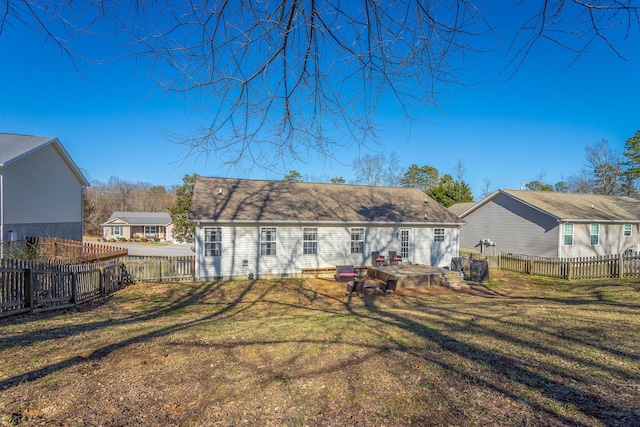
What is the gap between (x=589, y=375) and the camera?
4277 millimetres

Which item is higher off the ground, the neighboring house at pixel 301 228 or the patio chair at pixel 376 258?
the neighboring house at pixel 301 228

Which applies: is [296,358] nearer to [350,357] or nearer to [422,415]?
[350,357]

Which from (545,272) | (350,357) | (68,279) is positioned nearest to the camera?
(350,357)

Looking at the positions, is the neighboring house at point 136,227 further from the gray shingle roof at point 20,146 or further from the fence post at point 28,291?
the fence post at point 28,291

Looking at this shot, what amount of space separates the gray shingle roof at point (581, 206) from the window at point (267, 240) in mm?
18059

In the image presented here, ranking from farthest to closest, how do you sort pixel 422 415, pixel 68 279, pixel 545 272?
1. pixel 545 272
2. pixel 68 279
3. pixel 422 415

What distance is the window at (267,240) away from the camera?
1662 centimetres

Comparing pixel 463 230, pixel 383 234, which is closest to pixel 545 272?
pixel 383 234

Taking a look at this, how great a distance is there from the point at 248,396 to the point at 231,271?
1288 centimetres

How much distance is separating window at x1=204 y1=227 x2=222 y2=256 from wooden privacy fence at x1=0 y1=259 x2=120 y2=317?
4558mm

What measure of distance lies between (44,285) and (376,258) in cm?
1346

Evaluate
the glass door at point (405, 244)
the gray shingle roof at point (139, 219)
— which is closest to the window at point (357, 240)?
the glass door at point (405, 244)

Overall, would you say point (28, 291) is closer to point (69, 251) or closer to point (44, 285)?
point (44, 285)

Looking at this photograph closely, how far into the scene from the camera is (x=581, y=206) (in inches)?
953
